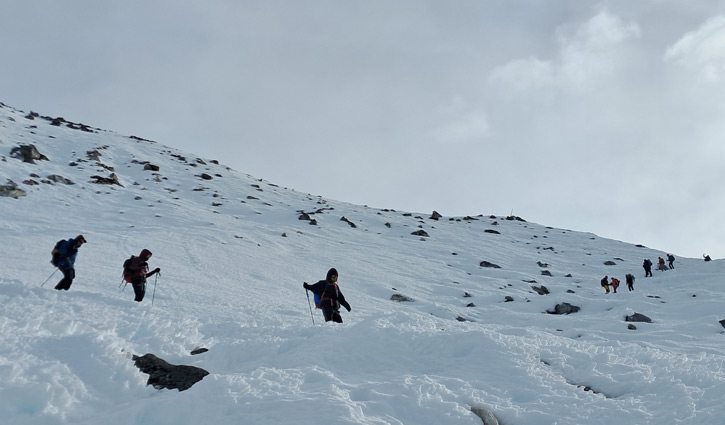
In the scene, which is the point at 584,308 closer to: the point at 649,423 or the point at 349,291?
the point at 349,291

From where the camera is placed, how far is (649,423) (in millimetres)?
4840

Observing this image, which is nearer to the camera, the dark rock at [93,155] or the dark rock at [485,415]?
the dark rock at [485,415]

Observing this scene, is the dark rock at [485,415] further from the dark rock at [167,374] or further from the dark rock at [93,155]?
the dark rock at [93,155]

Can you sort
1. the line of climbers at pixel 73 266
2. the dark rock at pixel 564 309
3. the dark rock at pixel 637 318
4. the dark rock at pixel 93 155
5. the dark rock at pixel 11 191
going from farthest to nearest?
the dark rock at pixel 93 155 → the dark rock at pixel 11 191 → the dark rock at pixel 564 309 → the dark rock at pixel 637 318 → the line of climbers at pixel 73 266

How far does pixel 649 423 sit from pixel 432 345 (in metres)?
3.30

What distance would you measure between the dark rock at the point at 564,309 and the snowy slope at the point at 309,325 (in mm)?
393

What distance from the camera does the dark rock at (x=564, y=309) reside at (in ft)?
60.1

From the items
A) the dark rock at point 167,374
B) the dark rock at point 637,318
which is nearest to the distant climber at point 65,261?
the dark rock at point 167,374

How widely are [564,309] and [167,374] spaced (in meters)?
16.0

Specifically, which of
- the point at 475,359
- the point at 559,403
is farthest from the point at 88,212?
the point at 559,403

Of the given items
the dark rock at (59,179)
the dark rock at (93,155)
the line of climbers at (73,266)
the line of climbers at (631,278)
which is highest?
the dark rock at (93,155)

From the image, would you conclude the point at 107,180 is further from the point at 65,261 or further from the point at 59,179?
the point at 65,261

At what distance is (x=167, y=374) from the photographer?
263 inches

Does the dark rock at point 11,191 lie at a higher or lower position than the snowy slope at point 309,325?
higher
